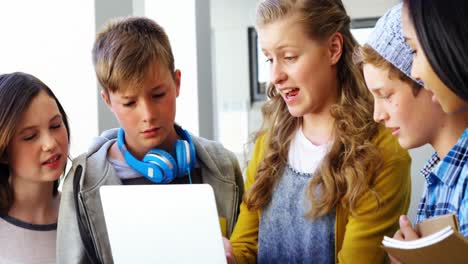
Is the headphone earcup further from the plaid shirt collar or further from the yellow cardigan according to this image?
the plaid shirt collar

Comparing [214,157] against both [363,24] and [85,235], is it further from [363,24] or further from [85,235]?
[363,24]

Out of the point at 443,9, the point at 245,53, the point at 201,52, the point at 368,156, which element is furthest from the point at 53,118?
the point at 245,53

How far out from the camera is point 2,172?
5.77 feet

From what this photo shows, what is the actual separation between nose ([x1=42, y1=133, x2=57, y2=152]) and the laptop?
433mm

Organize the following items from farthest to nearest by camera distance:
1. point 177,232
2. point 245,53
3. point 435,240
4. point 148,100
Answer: point 245,53 → point 148,100 → point 177,232 → point 435,240

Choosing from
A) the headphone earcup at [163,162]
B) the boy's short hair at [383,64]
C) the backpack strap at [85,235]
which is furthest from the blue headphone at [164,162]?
the boy's short hair at [383,64]

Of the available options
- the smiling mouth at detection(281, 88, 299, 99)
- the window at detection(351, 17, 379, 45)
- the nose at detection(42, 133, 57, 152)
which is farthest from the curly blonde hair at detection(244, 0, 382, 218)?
the window at detection(351, 17, 379, 45)

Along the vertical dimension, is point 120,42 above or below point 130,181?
above

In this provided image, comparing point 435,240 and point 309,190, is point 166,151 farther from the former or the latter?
point 435,240

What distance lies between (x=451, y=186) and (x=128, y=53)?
95 cm

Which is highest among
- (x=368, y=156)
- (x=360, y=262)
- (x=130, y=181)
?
(x=368, y=156)

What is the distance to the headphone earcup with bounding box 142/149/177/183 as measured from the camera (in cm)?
163

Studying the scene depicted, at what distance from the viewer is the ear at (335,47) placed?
1.57 meters

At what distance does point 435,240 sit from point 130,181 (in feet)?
3.30
